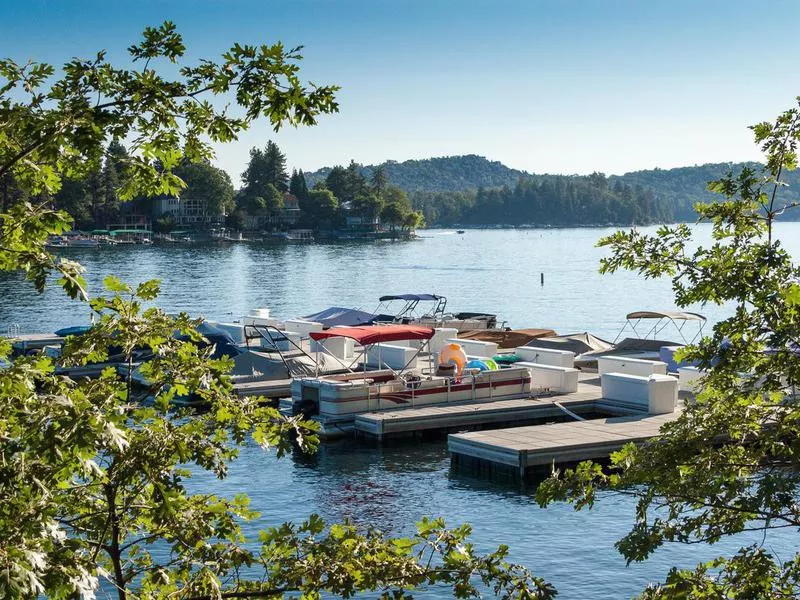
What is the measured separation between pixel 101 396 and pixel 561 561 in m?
13.9

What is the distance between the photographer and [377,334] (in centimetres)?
2975

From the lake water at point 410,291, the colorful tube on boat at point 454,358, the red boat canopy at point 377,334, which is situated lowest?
the lake water at point 410,291

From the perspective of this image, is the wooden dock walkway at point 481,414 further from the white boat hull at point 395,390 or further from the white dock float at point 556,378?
the white dock float at point 556,378

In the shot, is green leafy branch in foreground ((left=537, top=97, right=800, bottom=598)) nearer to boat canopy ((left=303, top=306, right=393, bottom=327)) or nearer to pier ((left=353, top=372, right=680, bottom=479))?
pier ((left=353, top=372, right=680, bottom=479))

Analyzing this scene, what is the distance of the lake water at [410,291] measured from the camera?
1989 centimetres

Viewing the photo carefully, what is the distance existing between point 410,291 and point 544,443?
7913 cm

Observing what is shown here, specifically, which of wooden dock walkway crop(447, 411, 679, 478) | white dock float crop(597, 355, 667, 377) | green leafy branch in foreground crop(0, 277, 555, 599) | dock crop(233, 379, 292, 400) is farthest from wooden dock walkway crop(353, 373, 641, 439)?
green leafy branch in foreground crop(0, 277, 555, 599)

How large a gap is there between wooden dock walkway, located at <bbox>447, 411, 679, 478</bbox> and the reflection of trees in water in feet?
2.87

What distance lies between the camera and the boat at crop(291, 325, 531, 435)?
92.8 feet

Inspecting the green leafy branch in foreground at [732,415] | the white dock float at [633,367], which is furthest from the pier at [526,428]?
the green leafy branch in foreground at [732,415]

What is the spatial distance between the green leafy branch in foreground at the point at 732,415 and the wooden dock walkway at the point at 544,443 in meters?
14.6

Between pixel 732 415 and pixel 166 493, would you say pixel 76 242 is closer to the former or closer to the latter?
pixel 732 415

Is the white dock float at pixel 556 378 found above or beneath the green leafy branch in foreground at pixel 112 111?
beneath

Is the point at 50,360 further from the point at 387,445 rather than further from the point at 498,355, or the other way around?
the point at 498,355
